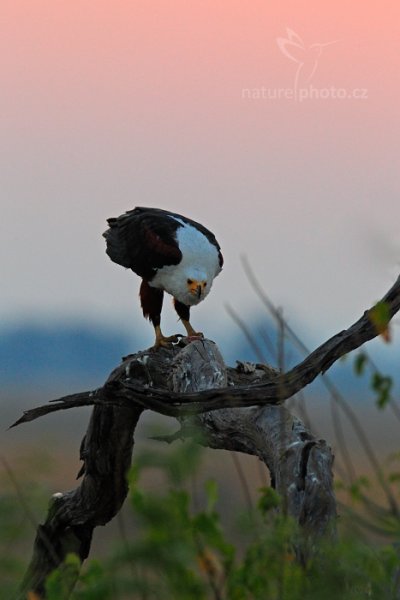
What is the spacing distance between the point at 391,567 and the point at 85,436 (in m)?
4.39

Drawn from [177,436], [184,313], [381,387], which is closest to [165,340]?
[184,313]

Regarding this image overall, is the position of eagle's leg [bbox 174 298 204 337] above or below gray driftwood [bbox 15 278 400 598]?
above

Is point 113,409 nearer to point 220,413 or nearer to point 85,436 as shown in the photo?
point 85,436

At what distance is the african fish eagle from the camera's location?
7.07 m

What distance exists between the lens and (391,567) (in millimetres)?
2699

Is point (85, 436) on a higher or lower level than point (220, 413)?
higher

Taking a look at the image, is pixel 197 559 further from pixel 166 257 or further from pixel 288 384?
pixel 166 257

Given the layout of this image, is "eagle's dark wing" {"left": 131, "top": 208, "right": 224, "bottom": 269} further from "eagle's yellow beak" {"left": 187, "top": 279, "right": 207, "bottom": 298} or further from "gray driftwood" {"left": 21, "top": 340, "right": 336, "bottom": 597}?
"gray driftwood" {"left": 21, "top": 340, "right": 336, "bottom": 597}

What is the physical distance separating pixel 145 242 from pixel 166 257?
0.83 feet

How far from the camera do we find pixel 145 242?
721cm

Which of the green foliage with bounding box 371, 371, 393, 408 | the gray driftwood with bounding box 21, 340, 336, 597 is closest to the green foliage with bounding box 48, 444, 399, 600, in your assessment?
the green foliage with bounding box 371, 371, 393, 408

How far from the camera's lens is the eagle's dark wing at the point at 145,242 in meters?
7.09

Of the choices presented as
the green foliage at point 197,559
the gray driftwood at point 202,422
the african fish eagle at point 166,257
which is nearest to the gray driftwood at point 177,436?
the gray driftwood at point 202,422

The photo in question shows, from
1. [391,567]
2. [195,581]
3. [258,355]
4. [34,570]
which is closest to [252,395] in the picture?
[258,355]
